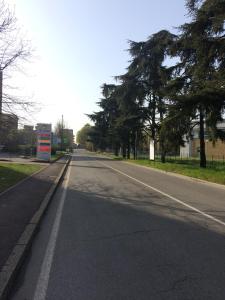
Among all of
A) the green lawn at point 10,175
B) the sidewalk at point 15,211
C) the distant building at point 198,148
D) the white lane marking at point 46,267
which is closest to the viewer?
the white lane marking at point 46,267

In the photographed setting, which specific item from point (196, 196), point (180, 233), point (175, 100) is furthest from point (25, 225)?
point (175, 100)

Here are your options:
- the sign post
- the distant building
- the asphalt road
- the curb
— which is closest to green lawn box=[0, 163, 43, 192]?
the asphalt road

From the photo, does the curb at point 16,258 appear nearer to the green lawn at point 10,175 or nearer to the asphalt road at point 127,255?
the asphalt road at point 127,255

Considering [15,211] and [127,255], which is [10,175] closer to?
[15,211]

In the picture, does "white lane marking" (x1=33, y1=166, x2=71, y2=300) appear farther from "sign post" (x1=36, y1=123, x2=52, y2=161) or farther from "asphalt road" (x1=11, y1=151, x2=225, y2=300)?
"sign post" (x1=36, y1=123, x2=52, y2=161)

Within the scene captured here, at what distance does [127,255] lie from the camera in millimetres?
7426

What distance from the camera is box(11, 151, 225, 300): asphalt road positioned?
18.5 feet

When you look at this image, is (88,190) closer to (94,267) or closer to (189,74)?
(94,267)

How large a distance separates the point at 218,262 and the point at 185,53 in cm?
2688

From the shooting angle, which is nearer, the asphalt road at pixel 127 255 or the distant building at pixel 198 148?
the asphalt road at pixel 127 255

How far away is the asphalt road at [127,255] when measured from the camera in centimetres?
563

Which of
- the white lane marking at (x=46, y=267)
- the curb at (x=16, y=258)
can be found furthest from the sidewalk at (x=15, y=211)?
the white lane marking at (x=46, y=267)

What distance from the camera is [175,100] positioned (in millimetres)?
26969

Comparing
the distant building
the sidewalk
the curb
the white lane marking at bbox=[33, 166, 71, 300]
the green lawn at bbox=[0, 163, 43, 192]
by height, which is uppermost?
the distant building
